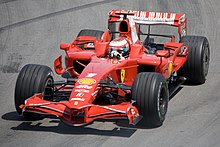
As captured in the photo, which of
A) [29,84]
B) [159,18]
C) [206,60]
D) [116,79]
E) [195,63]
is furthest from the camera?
[159,18]

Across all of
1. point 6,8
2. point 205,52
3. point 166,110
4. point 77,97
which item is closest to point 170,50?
point 205,52

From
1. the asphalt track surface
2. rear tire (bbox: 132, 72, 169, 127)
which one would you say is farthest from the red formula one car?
the asphalt track surface

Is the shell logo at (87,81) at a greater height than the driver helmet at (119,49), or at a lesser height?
lesser

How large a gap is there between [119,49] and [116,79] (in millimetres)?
922

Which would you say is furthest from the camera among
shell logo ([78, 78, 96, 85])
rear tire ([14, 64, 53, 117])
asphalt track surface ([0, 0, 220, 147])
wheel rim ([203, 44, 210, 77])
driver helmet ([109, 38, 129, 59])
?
wheel rim ([203, 44, 210, 77])

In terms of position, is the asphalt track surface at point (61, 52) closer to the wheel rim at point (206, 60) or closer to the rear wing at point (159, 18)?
the wheel rim at point (206, 60)

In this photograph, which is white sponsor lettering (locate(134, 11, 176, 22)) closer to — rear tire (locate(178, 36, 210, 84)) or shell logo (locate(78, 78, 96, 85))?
rear tire (locate(178, 36, 210, 84))

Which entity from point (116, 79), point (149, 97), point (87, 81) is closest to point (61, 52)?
point (116, 79)

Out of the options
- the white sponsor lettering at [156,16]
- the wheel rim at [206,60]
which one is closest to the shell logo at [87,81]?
the wheel rim at [206,60]

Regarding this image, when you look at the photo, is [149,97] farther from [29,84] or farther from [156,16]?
[156,16]

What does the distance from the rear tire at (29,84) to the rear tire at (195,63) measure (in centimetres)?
420

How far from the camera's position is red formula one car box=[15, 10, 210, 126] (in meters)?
12.3

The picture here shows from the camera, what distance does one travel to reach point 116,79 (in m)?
13.7

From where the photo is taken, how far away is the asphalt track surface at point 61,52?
12.2 m
